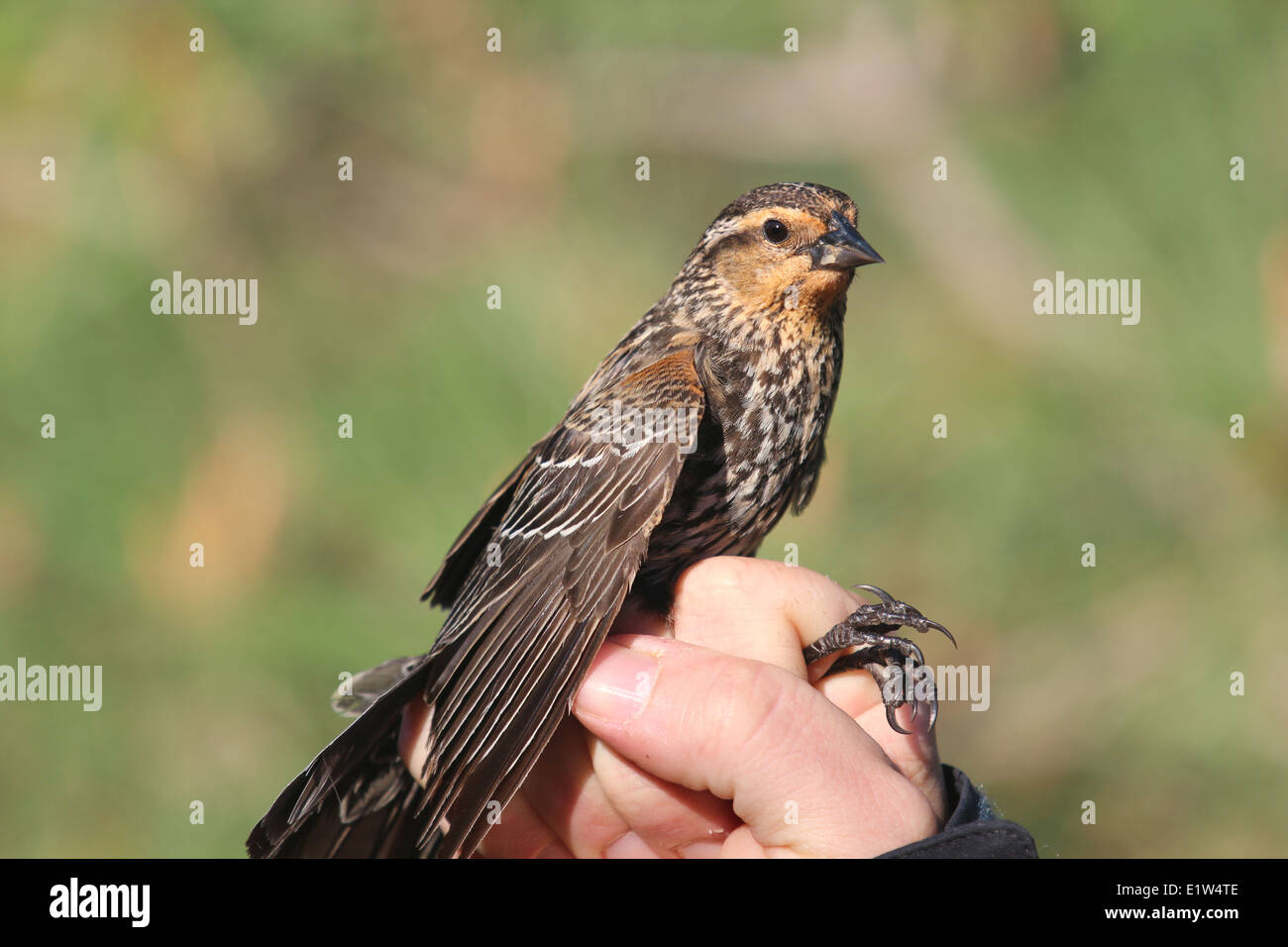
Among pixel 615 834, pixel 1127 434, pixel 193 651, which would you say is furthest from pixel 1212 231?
pixel 193 651

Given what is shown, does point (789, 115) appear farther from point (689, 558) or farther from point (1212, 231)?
point (689, 558)

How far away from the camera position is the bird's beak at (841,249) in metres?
1.99

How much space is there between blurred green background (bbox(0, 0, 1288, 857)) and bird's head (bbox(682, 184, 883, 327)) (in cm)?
63

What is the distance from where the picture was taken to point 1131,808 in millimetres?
2576

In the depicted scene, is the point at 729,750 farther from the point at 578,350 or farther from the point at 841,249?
the point at 578,350

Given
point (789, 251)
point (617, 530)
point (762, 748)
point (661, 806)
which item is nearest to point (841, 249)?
point (789, 251)

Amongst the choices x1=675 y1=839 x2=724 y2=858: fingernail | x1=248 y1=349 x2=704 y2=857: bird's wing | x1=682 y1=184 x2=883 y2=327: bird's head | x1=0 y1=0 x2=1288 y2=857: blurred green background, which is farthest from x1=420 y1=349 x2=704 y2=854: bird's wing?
x1=0 y1=0 x2=1288 y2=857: blurred green background

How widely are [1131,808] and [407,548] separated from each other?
195cm

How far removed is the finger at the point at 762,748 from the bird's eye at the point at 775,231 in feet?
2.96

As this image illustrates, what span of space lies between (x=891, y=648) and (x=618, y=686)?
57cm

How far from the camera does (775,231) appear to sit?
6.89 ft

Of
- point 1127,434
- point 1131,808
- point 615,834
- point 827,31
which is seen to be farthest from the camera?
point 827,31

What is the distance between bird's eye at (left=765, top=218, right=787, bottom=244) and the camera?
2092 mm

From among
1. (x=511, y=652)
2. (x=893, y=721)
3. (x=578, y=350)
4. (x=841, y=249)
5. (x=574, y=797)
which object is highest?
(x=841, y=249)
